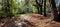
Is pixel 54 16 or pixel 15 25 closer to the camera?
pixel 15 25

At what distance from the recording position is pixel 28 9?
37.3 metres

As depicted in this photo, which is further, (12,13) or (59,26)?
(12,13)

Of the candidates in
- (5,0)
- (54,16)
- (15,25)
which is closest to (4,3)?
(5,0)

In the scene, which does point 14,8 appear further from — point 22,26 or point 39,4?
point 22,26

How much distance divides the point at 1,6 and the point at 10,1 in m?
1.70

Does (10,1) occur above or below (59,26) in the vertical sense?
above

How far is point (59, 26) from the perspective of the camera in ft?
33.8

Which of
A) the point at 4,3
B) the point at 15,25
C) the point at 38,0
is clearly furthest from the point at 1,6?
the point at 15,25

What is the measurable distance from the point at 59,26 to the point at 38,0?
1391 cm

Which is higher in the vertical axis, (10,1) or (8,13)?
(10,1)

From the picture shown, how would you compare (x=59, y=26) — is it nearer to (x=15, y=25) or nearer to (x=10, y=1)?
(x=15, y=25)

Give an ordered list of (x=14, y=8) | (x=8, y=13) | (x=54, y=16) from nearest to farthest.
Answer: (x=54, y=16), (x=8, y=13), (x=14, y=8)

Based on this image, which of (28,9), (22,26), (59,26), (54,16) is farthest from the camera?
(28,9)

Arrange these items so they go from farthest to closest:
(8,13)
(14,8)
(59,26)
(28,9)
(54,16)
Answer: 1. (28,9)
2. (14,8)
3. (8,13)
4. (54,16)
5. (59,26)
